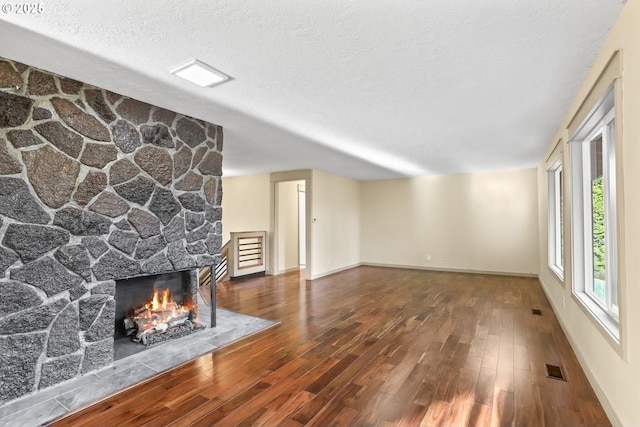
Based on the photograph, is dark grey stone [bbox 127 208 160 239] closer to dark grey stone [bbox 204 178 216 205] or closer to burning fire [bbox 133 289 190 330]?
dark grey stone [bbox 204 178 216 205]

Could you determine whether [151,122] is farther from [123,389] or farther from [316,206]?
[316,206]

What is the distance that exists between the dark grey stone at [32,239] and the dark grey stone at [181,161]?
1.11m

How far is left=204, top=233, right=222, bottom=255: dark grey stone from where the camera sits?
11.6 ft

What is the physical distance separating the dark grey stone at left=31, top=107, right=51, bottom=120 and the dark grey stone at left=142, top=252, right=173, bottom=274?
1379 mm

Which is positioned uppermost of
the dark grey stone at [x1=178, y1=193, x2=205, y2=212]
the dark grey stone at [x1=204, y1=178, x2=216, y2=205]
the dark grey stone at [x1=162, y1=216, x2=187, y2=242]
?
the dark grey stone at [x1=204, y1=178, x2=216, y2=205]

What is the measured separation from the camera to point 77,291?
8.15ft

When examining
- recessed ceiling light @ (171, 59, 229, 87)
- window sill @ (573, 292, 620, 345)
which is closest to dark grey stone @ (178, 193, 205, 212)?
recessed ceiling light @ (171, 59, 229, 87)

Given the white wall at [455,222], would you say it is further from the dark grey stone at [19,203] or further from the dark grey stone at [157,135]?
the dark grey stone at [19,203]

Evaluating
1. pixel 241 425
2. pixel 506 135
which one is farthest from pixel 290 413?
pixel 506 135

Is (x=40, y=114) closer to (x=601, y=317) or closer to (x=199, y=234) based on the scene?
(x=199, y=234)

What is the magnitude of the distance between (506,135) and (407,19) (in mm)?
3078

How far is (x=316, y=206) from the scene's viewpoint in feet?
22.6

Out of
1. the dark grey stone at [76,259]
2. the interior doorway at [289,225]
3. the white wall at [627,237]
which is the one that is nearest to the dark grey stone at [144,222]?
the dark grey stone at [76,259]

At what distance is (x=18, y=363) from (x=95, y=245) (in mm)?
904
